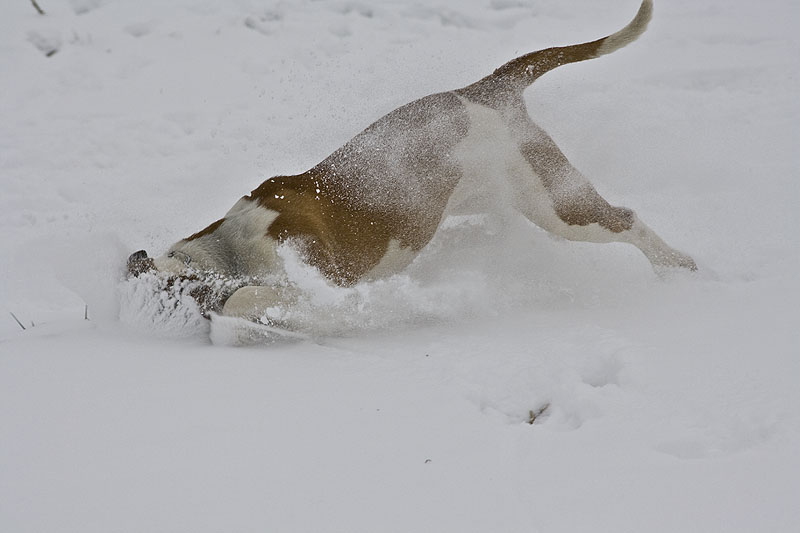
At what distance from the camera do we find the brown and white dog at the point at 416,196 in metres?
3.03

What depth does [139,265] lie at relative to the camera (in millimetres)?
2844

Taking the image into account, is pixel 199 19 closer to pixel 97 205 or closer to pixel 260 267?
pixel 97 205

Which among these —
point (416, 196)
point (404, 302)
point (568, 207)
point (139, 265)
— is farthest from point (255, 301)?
point (568, 207)

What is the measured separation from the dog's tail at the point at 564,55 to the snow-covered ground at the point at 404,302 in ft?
2.38

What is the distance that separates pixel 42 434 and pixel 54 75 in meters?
4.39

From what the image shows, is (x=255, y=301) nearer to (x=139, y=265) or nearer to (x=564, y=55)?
(x=139, y=265)

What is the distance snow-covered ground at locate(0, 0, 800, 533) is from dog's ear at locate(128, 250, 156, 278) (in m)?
0.11

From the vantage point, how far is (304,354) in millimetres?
2756

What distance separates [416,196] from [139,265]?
126 cm

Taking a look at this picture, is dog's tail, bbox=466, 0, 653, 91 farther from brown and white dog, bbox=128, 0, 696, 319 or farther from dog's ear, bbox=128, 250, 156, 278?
dog's ear, bbox=128, 250, 156, 278

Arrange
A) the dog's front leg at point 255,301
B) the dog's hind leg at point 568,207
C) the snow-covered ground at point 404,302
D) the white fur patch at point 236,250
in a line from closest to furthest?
the snow-covered ground at point 404,302, the dog's front leg at point 255,301, the white fur patch at point 236,250, the dog's hind leg at point 568,207

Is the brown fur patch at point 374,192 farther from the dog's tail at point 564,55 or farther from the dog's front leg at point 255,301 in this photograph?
the dog's tail at point 564,55

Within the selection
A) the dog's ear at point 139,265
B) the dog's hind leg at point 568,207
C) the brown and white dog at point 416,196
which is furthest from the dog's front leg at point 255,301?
the dog's hind leg at point 568,207

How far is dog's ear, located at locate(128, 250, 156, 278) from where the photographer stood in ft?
9.30
